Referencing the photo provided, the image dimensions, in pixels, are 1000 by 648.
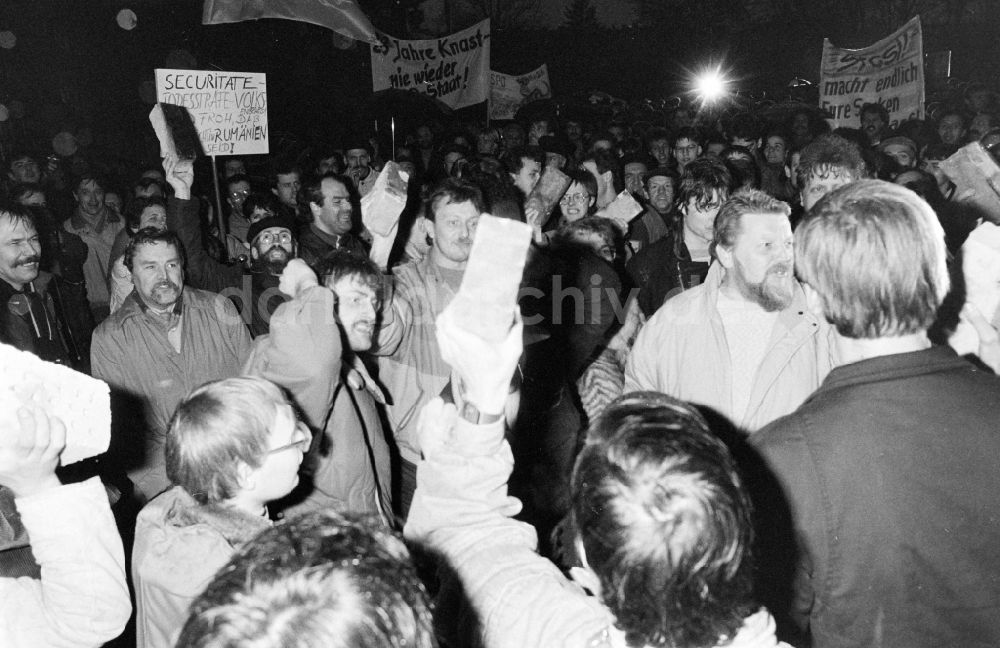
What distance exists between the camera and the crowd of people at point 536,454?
1.14 m

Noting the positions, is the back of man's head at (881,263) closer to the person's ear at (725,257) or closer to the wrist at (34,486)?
the person's ear at (725,257)

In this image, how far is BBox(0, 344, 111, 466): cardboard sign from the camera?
1.48m

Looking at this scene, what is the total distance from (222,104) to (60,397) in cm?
513

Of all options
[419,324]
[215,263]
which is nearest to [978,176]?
[419,324]

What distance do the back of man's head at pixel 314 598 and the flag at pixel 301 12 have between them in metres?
7.57

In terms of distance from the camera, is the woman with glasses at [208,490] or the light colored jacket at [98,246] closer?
the woman with glasses at [208,490]

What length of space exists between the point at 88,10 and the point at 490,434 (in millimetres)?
14216

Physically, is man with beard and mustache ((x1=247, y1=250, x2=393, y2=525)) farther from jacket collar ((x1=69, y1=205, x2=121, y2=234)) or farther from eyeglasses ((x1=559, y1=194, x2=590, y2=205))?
jacket collar ((x1=69, y1=205, x2=121, y2=234))

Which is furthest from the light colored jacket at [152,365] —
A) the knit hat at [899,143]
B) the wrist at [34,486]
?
the knit hat at [899,143]

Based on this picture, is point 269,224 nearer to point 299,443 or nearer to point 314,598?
point 299,443

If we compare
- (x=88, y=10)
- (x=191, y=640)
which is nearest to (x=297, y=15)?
(x=88, y=10)

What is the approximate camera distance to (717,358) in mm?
3098

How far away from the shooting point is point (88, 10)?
1240 cm

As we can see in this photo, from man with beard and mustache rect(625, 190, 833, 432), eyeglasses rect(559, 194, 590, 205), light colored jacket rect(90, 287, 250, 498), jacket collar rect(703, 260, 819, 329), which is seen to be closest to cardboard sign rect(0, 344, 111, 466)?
light colored jacket rect(90, 287, 250, 498)
